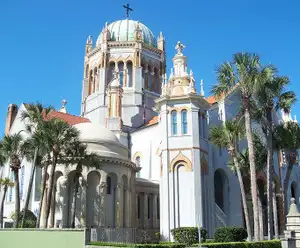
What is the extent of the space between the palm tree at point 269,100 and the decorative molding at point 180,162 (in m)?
7.22

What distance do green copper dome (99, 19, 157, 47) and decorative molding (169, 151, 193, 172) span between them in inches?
1247

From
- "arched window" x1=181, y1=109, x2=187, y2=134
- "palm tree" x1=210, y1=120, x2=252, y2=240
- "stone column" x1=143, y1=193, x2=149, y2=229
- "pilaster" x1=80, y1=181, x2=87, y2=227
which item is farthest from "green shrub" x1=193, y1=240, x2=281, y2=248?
"stone column" x1=143, y1=193, x2=149, y2=229

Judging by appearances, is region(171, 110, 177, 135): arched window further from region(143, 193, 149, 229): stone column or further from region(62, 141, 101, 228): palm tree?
region(143, 193, 149, 229): stone column

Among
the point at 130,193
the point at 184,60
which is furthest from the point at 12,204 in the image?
the point at 184,60

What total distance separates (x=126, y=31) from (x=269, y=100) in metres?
37.8

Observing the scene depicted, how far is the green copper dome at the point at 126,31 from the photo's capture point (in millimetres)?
60156

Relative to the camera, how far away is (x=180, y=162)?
107 feet

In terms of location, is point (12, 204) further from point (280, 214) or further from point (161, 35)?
point (161, 35)

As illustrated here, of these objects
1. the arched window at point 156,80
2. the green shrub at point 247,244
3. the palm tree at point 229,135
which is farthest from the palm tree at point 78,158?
the arched window at point 156,80

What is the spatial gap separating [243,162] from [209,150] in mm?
Result: 3270

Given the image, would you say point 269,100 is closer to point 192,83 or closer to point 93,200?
point 192,83

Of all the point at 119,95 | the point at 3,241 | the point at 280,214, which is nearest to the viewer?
the point at 3,241

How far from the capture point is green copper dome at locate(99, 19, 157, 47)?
6016 centimetres

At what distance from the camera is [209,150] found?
116ft
